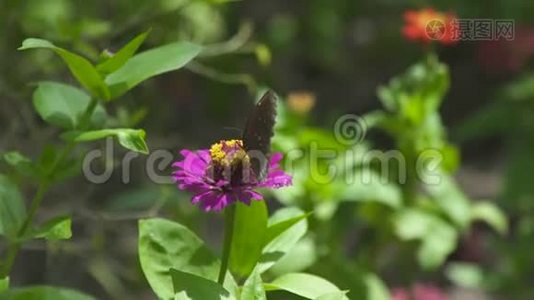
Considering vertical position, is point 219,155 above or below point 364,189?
below

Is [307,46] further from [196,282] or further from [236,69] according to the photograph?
[196,282]

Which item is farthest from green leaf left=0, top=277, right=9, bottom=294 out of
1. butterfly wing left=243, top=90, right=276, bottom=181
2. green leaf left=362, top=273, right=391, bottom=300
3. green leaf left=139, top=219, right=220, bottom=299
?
green leaf left=362, top=273, right=391, bottom=300

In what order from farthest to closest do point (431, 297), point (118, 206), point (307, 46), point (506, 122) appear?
point (307, 46), point (506, 122), point (431, 297), point (118, 206)

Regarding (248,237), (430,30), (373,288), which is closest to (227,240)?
(248,237)

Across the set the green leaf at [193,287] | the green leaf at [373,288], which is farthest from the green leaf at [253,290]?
the green leaf at [373,288]

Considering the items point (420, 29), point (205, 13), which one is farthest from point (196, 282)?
point (205, 13)
